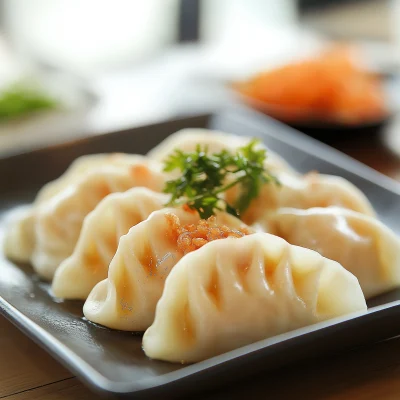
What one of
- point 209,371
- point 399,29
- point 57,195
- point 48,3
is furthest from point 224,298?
point 48,3

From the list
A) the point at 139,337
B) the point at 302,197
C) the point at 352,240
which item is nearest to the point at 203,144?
the point at 302,197

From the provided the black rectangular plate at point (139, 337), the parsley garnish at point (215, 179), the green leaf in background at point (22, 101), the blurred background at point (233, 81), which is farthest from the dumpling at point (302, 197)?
the green leaf in background at point (22, 101)

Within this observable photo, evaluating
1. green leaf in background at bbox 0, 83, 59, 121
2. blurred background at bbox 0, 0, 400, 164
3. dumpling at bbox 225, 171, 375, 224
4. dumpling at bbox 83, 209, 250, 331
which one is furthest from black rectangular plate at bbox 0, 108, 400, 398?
green leaf in background at bbox 0, 83, 59, 121

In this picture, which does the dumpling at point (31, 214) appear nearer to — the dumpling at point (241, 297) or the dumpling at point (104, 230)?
the dumpling at point (104, 230)

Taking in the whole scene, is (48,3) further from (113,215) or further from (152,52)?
(113,215)

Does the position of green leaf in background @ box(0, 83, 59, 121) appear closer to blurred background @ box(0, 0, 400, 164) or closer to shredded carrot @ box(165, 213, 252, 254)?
blurred background @ box(0, 0, 400, 164)

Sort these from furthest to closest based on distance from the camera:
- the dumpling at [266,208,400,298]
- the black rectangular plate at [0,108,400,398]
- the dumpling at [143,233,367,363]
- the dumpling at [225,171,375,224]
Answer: the dumpling at [225,171,375,224] → the dumpling at [266,208,400,298] → the dumpling at [143,233,367,363] → the black rectangular plate at [0,108,400,398]
